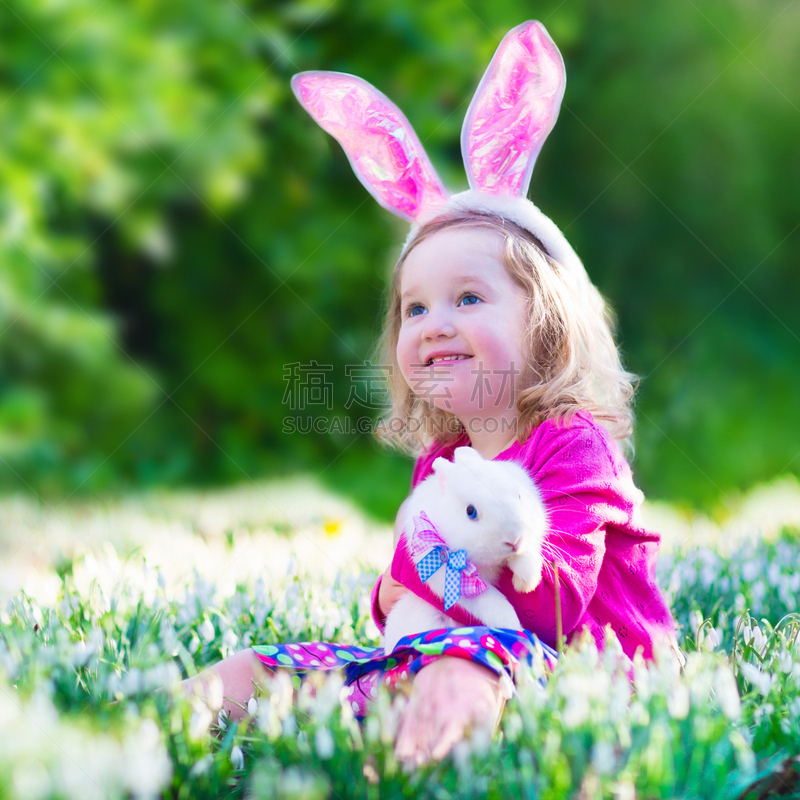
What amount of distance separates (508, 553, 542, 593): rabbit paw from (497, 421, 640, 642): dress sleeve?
5 centimetres

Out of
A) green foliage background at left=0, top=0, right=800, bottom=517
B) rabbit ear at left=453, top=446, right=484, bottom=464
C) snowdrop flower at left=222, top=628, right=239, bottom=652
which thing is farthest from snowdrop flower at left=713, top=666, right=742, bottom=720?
green foliage background at left=0, top=0, right=800, bottom=517

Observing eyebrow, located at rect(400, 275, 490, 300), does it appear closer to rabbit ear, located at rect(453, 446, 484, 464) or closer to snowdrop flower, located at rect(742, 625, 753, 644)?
rabbit ear, located at rect(453, 446, 484, 464)

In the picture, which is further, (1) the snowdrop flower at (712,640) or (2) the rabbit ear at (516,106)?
(2) the rabbit ear at (516,106)

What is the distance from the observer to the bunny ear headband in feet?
7.35

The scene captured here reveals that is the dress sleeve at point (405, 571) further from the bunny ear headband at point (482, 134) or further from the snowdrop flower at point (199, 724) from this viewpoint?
the bunny ear headband at point (482, 134)

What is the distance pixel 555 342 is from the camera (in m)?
2.19

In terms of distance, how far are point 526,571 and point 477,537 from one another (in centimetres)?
12

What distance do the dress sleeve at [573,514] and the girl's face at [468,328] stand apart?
20 cm

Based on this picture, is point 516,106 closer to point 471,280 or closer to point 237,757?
point 471,280

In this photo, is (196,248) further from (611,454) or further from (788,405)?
(611,454)

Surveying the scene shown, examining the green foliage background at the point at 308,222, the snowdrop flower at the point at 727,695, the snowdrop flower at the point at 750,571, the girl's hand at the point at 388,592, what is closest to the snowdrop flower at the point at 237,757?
the girl's hand at the point at 388,592

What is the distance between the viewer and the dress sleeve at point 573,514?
1.74 metres

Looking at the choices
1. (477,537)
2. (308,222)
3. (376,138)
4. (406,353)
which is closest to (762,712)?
(477,537)

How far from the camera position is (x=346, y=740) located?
4.65 ft
